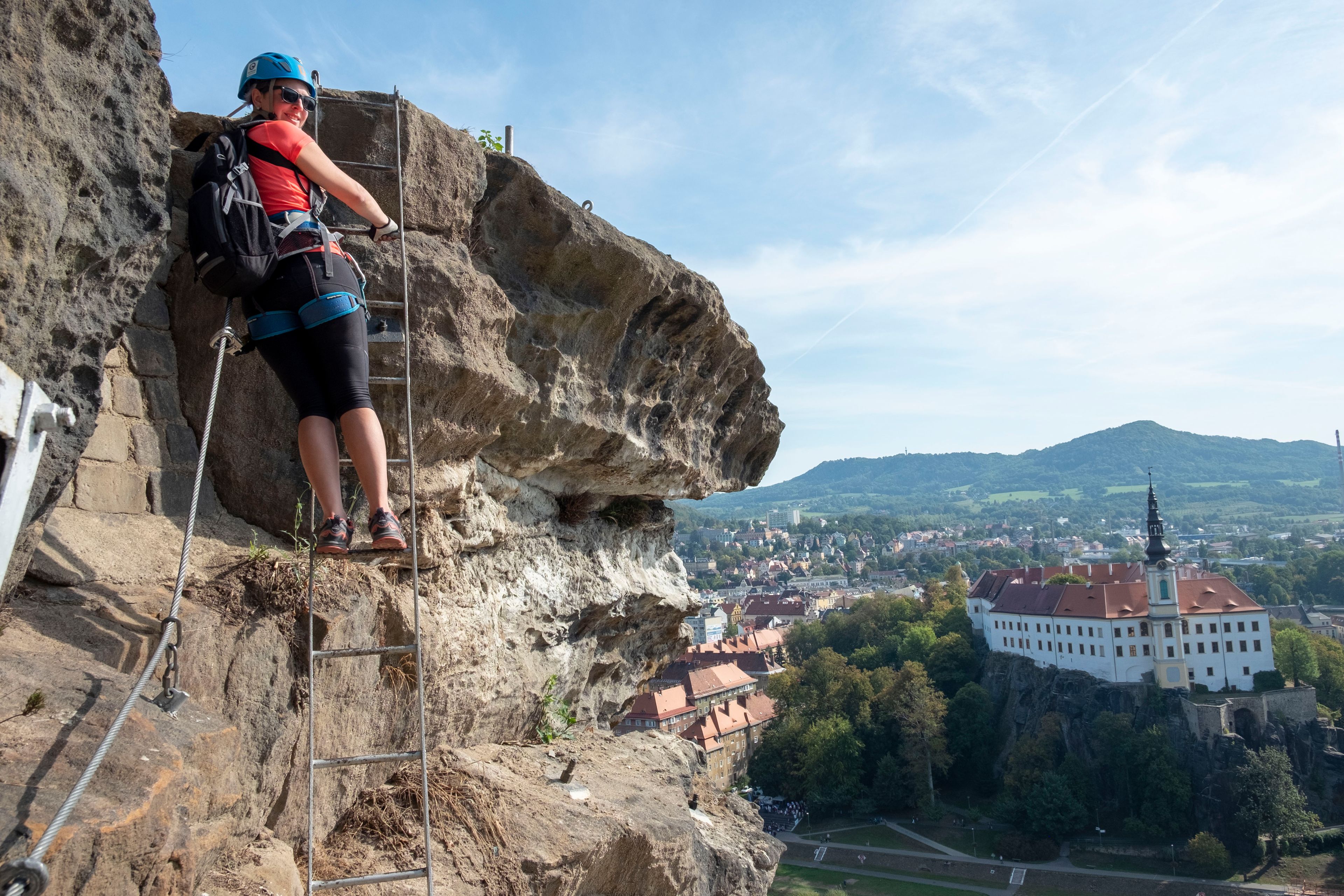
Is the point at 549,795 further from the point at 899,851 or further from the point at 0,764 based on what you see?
the point at 899,851

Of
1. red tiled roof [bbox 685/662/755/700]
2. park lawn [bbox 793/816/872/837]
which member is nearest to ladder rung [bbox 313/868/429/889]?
park lawn [bbox 793/816/872/837]

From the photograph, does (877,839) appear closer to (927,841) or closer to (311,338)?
(927,841)

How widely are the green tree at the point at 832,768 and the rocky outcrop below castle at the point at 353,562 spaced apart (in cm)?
5057

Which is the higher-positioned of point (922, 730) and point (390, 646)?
point (390, 646)

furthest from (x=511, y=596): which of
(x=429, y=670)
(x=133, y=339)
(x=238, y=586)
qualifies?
(x=133, y=339)

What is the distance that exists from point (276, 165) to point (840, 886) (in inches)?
1841

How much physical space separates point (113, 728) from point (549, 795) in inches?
136

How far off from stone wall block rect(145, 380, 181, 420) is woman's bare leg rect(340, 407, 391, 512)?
0.94m

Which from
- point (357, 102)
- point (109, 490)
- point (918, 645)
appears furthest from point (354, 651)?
point (918, 645)

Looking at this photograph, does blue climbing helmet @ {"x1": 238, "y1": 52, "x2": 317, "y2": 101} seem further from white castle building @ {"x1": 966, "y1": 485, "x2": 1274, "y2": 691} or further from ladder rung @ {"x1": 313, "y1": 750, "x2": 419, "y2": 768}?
white castle building @ {"x1": 966, "y1": 485, "x2": 1274, "y2": 691}

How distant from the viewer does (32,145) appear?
9.44 ft

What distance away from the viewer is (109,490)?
3.96 meters

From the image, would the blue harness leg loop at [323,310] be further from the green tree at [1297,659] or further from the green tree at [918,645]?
the green tree at [918,645]

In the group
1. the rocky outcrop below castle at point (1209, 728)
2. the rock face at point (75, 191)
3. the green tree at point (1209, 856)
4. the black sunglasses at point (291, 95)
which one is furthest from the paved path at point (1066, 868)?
the rock face at point (75, 191)
